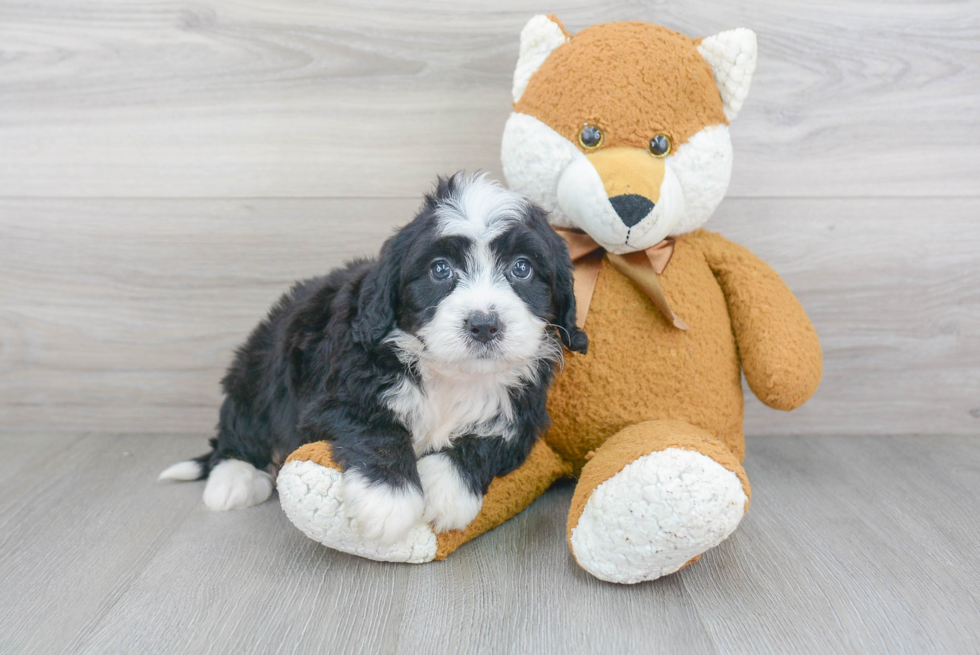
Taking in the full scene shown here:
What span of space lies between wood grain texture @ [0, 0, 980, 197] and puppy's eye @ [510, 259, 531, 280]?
820 mm

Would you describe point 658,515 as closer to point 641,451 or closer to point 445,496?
point 641,451

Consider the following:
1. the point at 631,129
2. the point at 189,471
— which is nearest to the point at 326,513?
the point at 189,471

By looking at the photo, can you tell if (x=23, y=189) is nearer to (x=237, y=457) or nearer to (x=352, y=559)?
(x=237, y=457)

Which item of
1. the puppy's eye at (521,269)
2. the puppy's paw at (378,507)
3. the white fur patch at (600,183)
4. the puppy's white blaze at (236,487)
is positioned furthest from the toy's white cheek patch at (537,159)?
the puppy's white blaze at (236,487)

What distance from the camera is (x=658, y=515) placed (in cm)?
126

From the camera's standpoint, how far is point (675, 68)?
1564 millimetres

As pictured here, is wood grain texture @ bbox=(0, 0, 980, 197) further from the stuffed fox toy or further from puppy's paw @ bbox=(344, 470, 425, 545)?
puppy's paw @ bbox=(344, 470, 425, 545)

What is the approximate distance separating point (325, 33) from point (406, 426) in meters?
1.22

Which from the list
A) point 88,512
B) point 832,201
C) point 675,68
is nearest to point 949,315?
point 832,201

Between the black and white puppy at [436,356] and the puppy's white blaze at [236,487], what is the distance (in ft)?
0.71

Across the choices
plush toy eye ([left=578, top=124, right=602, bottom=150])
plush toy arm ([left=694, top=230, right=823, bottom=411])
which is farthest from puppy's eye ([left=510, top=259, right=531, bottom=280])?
plush toy arm ([left=694, top=230, right=823, bottom=411])

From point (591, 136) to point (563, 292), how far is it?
35 cm

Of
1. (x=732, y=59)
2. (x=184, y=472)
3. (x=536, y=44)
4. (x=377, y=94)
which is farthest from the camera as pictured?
(x=377, y=94)

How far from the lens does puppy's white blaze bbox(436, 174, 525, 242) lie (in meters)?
1.34
